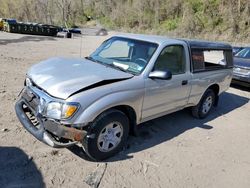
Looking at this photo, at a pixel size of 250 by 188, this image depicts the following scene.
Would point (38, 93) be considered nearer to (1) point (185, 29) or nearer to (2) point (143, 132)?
(2) point (143, 132)

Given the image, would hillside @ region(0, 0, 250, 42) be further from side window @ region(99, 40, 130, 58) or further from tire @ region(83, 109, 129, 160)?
tire @ region(83, 109, 129, 160)

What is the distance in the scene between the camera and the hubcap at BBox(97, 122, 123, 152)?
11.9 ft

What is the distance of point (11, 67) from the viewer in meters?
9.09

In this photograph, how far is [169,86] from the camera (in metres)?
4.41

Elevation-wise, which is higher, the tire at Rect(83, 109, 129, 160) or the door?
the door

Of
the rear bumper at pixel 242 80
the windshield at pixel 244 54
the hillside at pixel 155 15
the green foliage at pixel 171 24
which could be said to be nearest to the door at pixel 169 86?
the rear bumper at pixel 242 80

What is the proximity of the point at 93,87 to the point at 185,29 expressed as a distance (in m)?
35.9

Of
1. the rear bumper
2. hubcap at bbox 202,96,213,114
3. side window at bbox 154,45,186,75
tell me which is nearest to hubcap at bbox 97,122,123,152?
side window at bbox 154,45,186,75

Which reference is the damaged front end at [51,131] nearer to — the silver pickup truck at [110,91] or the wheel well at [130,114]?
the silver pickup truck at [110,91]

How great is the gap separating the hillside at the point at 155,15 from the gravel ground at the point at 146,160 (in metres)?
29.6

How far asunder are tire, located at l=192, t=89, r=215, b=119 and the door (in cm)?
73

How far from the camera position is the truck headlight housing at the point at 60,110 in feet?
10.5

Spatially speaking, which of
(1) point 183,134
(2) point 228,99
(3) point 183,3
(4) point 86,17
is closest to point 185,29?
(3) point 183,3

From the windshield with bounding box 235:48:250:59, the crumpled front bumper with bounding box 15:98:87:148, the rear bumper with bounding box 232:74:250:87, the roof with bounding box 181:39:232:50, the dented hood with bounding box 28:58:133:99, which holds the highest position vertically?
the roof with bounding box 181:39:232:50
